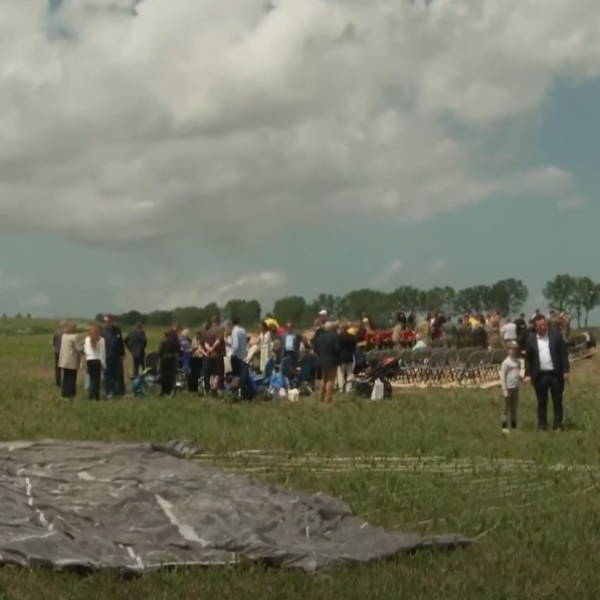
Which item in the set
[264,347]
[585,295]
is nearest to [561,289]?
→ [585,295]

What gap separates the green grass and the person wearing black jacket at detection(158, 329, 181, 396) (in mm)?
1623

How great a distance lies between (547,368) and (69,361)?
967cm

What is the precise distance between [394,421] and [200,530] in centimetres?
1056

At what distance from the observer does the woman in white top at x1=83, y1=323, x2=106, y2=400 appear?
2397 centimetres

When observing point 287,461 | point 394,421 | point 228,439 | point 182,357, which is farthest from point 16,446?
point 182,357

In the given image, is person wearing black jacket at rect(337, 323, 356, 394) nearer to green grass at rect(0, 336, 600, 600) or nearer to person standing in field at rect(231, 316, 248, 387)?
green grass at rect(0, 336, 600, 600)

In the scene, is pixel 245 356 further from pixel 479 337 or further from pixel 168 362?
pixel 479 337

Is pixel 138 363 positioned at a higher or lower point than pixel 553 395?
higher

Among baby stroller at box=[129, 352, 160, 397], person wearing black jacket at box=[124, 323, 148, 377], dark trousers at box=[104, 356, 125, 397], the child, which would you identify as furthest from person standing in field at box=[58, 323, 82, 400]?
the child

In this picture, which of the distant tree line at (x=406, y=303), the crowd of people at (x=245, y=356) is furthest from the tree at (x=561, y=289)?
the crowd of people at (x=245, y=356)

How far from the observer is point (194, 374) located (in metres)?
26.7

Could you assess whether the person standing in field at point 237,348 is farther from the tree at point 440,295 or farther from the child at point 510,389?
the tree at point 440,295

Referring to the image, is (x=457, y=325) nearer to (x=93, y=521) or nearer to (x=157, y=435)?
(x=157, y=435)

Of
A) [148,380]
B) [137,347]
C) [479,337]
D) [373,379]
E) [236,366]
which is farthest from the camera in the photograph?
[479,337]
